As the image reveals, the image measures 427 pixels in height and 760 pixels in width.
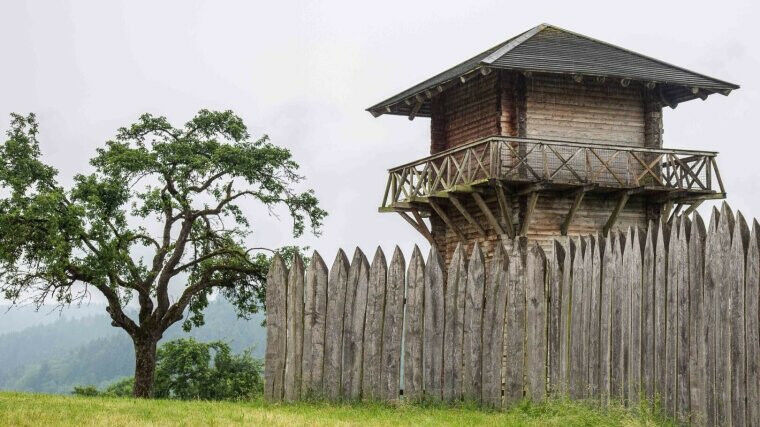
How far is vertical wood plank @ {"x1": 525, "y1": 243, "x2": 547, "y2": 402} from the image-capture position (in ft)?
38.5

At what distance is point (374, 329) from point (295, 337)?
1205mm

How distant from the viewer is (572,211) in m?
22.8

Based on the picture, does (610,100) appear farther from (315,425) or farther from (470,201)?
(315,425)

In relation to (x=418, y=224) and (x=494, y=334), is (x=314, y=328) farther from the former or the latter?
(x=418, y=224)

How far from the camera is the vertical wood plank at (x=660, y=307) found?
33.1ft

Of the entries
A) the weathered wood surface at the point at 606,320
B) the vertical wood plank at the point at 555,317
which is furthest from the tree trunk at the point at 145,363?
the weathered wood surface at the point at 606,320

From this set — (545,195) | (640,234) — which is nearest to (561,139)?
(545,195)

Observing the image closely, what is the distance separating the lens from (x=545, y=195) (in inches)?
918

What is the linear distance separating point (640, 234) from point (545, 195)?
12862 millimetres

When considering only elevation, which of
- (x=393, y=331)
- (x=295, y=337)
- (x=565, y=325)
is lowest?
(x=295, y=337)

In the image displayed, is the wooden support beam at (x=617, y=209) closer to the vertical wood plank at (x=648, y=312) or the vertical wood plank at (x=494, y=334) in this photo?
the vertical wood plank at (x=494, y=334)

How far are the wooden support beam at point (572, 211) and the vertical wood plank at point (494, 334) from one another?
1088 centimetres

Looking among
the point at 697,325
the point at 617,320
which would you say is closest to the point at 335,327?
the point at 617,320

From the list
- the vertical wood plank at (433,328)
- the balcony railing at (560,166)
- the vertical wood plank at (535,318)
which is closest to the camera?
the vertical wood plank at (535,318)
